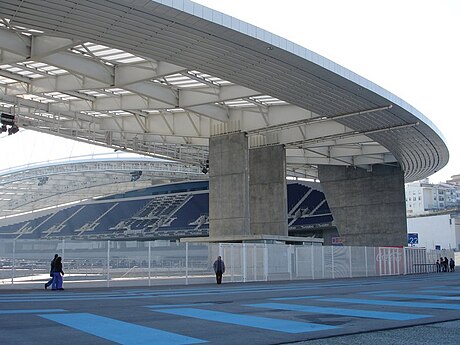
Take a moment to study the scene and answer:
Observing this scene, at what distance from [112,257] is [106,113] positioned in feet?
62.5

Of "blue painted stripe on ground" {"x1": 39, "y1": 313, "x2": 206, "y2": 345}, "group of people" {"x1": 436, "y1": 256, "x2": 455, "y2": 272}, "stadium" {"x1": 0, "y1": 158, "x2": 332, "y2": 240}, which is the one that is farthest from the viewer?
"stadium" {"x1": 0, "y1": 158, "x2": 332, "y2": 240}

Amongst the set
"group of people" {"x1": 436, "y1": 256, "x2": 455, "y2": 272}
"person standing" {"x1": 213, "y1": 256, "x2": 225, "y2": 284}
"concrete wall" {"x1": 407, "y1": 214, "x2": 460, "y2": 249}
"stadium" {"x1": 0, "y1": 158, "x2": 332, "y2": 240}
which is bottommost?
"group of people" {"x1": 436, "y1": 256, "x2": 455, "y2": 272}

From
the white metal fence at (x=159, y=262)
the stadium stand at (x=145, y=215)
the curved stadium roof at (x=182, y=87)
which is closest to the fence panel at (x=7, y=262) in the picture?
the white metal fence at (x=159, y=262)

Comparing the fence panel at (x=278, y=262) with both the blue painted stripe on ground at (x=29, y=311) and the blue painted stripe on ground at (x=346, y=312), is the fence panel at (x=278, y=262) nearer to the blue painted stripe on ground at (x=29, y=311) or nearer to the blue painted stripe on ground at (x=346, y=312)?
the blue painted stripe on ground at (x=346, y=312)

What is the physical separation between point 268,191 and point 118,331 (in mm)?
35657

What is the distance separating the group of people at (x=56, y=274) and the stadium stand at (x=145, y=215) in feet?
192

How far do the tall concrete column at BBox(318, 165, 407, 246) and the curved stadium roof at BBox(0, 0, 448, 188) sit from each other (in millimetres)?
2018

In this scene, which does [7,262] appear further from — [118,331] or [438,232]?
[438,232]

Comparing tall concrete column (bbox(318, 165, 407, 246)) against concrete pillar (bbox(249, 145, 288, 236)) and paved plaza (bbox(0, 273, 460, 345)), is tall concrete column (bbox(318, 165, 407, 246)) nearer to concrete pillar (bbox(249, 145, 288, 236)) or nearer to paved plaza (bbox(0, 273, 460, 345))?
concrete pillar (bbox(249, 145, 288, 236))

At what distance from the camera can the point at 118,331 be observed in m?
11.1

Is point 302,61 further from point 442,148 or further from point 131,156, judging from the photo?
point 131,156

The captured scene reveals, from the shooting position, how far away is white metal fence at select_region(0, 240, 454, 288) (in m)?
25.9

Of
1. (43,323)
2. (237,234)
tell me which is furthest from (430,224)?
(43,323)

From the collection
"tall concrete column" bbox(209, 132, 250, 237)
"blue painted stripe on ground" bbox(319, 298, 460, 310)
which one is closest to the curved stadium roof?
"tall concrete column" bbox(209, 132, 250, 237)
